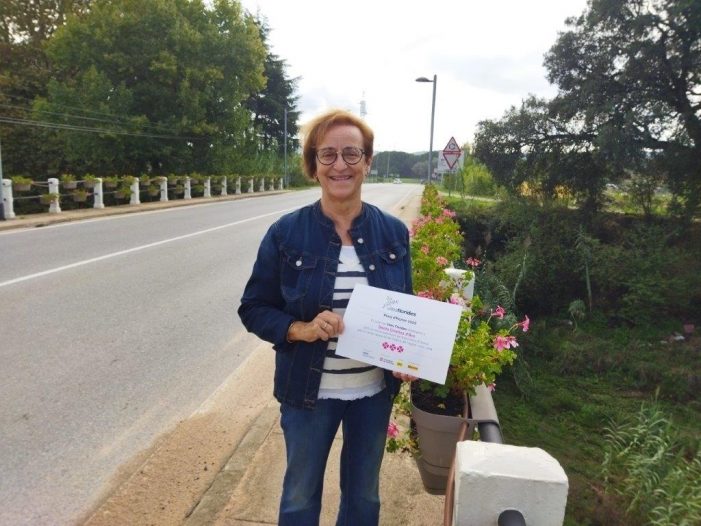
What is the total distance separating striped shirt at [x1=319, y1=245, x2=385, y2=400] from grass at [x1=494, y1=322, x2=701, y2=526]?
6.99 ft

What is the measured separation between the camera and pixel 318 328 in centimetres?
175

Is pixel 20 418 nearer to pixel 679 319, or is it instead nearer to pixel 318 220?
pixel 318 220

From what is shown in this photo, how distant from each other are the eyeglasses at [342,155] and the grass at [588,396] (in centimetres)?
267

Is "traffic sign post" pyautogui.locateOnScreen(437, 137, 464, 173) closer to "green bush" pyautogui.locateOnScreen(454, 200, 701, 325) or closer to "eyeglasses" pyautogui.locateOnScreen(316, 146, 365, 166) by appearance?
"green bush" pyautogui.locateOnScreen(454, 200, 701, 325)

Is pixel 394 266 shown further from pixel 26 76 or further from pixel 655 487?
pixel 26 76

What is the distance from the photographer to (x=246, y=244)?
467 inches

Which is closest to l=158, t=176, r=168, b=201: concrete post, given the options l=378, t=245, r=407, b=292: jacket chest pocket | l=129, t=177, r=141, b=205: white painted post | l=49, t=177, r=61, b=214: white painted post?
l=129, t=177, r=141, b=205: white painted post

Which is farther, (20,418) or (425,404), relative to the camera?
(20,418)

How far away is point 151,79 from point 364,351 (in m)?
32.4

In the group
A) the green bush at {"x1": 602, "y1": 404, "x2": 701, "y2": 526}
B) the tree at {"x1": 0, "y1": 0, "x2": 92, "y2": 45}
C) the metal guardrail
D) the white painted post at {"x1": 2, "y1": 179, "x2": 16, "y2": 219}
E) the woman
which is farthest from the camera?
the tree at {"x1": 0, "y1": 0, "x2": 92, "y2": 45}

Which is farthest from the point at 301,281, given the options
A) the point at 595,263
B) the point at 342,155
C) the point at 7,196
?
the point at 7,196

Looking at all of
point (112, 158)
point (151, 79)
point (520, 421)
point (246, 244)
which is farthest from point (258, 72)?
point (520, 421)

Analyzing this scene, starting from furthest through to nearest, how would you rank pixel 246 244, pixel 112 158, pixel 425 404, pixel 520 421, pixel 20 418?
pixel 112 158 → pixel 246 244 → pixel 520 421 → pixel 20 418 → pixel 425 404

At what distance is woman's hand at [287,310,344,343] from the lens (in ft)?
5.74
